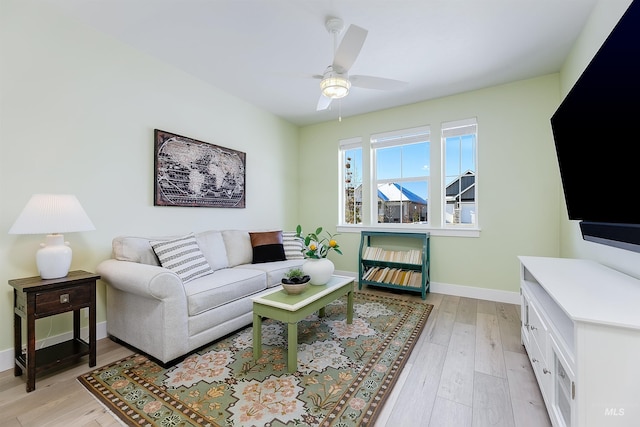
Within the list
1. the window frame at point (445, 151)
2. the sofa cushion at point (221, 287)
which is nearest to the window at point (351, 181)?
the window frame at point (445, 151)

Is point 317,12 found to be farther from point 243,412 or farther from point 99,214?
point 243,412

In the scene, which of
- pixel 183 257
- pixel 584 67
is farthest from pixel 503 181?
pixel 183 257

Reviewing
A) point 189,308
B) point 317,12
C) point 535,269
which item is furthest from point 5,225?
point 535,269

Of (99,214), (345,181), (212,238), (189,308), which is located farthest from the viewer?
(345,181)

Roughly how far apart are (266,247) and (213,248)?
2.08ft

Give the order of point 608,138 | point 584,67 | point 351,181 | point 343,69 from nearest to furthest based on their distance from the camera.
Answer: point 608,138
point 343,69
point 584,67
point 351,181

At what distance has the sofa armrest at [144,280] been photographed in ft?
5.91

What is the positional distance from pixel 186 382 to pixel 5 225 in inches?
65.4

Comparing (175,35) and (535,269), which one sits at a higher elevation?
(175,35)

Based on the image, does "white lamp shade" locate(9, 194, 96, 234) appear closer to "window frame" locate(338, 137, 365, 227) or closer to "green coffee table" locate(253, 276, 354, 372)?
"green coffee table" locate(253, 276, 354, 372)

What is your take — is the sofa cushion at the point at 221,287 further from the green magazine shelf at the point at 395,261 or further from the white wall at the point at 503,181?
the white wall at the point at 503,181

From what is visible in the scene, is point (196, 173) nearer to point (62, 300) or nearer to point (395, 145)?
point (62, 300)

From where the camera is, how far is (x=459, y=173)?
348 cm

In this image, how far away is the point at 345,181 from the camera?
14.5ft
